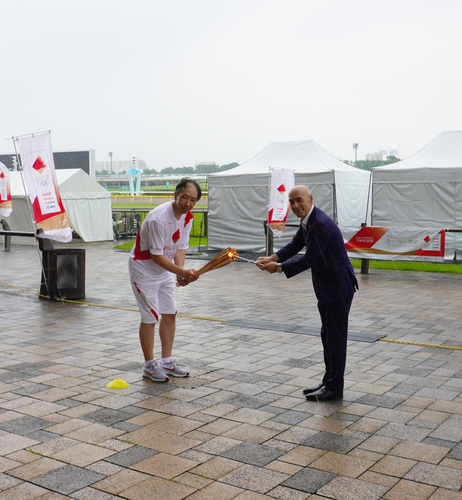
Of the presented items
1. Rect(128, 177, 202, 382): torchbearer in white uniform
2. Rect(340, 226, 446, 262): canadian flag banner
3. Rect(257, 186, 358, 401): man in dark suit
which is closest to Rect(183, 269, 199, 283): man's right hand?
Rect(128, 177, 202, 382): torchbearer in white uniform

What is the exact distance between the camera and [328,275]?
452 cm

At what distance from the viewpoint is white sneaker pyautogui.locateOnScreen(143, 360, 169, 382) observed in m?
5.03

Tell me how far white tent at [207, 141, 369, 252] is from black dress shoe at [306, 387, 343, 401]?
12759 mm

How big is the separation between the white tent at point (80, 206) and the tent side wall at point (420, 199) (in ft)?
34.2

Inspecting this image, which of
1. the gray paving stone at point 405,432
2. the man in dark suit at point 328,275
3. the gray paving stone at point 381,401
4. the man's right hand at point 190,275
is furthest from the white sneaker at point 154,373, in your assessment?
the gray paving stone at point 405,432

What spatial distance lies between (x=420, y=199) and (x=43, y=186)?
10.5 metres

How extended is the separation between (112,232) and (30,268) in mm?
8731

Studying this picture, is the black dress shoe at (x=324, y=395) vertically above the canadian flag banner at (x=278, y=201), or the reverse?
the canadian flag banner at (x=278, y=201)

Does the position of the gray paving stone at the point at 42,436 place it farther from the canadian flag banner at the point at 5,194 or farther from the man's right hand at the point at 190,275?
the canadian flag banner at the point at 5,194

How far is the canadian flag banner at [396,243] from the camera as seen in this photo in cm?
1268

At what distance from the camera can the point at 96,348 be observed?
631cm

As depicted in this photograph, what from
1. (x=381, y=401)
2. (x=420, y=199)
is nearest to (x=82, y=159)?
(x=420, y=199)

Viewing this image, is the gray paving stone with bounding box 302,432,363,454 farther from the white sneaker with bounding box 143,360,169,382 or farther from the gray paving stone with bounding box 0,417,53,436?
the gray paving stone with bounding box 0,417,53,436

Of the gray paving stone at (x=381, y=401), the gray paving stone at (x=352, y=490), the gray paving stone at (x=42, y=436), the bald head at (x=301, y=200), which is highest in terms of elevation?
the bald head at (x=301, y=200)
